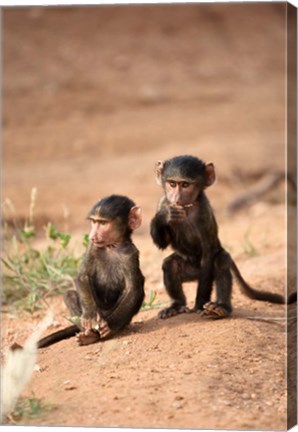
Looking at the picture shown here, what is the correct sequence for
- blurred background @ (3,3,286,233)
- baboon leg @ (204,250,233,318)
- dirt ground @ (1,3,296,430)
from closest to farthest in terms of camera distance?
dirt ground @ (1,3,296,430), baboon leg @ (204,250,233,318), blurred background @ (3,3,286,233)

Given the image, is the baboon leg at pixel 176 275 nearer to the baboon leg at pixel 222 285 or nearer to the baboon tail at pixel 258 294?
the baboon leg at pixel 222 285

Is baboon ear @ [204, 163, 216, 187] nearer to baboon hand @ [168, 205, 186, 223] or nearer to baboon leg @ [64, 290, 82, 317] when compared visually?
baboon hand @ [168, 205, 186, 223]

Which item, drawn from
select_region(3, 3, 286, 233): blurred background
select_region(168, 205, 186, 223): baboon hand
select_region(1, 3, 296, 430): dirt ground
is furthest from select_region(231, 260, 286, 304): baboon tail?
select_region(3, 3, 286, 233): blurred background

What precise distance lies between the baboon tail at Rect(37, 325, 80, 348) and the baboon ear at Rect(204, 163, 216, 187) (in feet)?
3.73

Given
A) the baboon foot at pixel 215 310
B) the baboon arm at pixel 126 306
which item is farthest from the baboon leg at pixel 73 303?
the baboon foot at pixel 215 310

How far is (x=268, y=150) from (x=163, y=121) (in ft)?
8.60

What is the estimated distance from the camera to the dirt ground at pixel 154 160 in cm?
473

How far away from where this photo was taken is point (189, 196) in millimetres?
5859

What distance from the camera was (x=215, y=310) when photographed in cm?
579

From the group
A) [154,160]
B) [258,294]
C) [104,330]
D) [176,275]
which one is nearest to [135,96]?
[154,160]

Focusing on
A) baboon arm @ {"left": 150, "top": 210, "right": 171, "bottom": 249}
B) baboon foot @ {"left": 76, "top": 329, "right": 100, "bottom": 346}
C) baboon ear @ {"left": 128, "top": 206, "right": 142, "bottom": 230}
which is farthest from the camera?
baboon arm @ {"left": 150, "top": 210, "right": 171, "bottom": 249}

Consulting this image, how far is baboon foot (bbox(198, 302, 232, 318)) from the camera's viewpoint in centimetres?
579

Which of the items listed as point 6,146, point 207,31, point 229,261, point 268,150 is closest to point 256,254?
point 229,261

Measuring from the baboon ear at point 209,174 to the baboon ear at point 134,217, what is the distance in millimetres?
479
